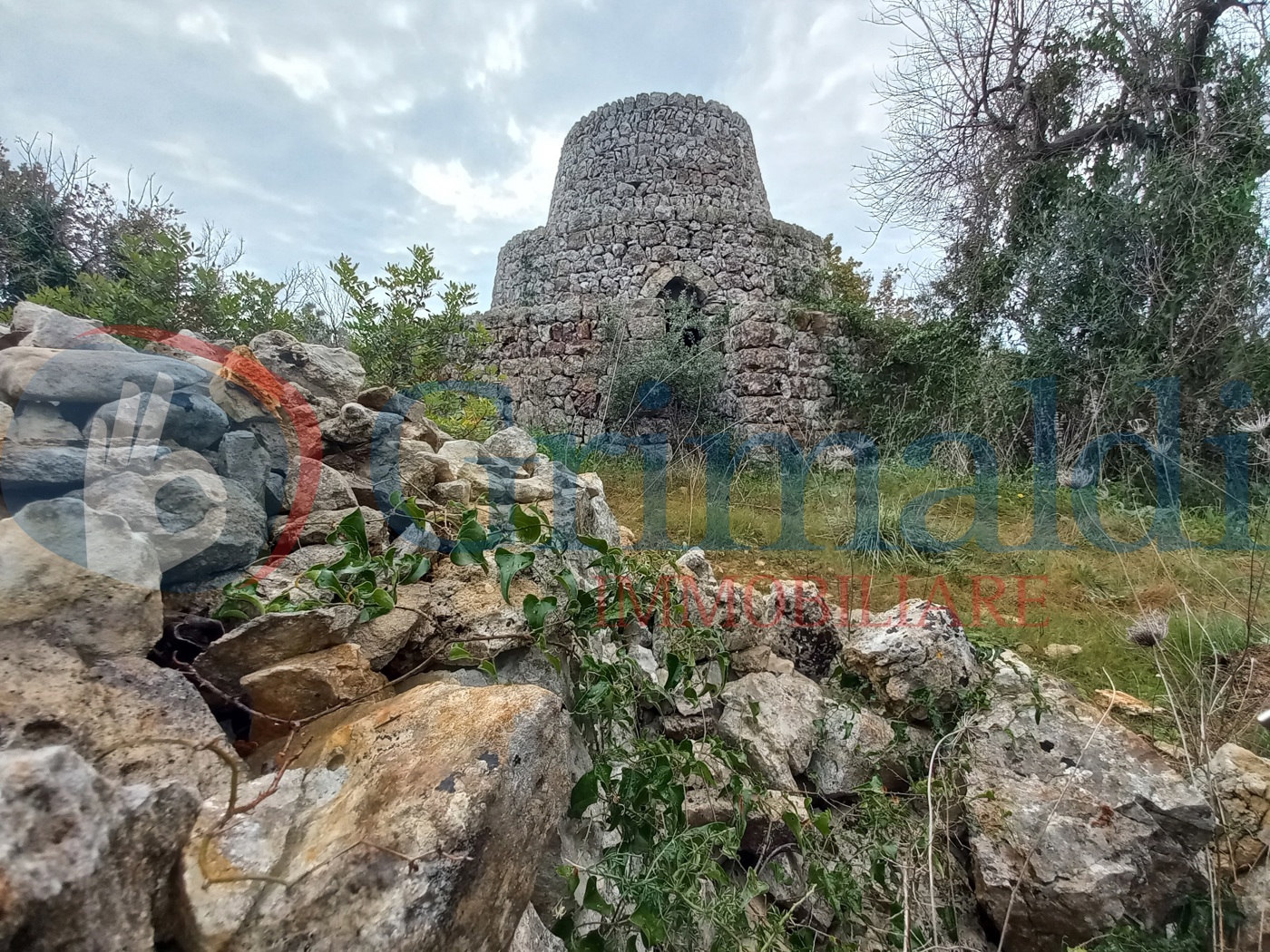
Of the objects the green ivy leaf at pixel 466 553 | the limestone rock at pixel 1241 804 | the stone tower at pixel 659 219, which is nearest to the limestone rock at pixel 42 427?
the green ivy leaf at pixel 466 553

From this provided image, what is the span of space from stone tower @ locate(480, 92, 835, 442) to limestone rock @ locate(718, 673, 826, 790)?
422cm

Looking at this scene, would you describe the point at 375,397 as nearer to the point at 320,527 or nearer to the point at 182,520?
the point at 320,527

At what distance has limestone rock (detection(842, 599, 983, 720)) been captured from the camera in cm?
189

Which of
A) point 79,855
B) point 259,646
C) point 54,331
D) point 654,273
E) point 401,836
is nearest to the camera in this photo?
point 79,855

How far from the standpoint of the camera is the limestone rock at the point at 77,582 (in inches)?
33.0

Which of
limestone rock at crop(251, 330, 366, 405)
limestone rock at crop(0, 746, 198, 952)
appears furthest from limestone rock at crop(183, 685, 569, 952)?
limestone rock at crop(251, 330, 366, 405)

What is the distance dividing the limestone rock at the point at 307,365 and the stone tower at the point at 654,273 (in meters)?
4.23

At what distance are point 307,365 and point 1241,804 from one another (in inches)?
118

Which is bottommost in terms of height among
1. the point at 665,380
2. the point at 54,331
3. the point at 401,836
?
the point at 401,836

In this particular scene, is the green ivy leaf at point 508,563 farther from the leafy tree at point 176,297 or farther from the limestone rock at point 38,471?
the leafy tree at point 176,297

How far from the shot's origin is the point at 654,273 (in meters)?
7.36

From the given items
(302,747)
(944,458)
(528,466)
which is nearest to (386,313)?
(528,466)

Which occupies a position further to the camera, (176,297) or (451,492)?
(176,297)

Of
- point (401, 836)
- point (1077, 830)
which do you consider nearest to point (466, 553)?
point (401, 836)
